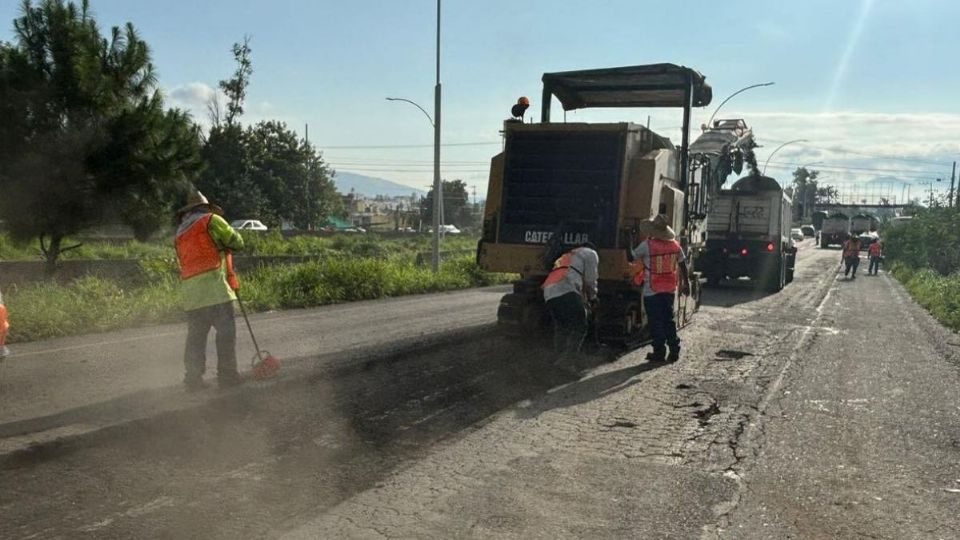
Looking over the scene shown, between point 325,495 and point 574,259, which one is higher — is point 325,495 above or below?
below

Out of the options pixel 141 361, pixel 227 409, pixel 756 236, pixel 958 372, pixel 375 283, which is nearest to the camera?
pixel 227 409

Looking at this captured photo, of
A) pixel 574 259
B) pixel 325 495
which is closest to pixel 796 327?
pixel 574 259

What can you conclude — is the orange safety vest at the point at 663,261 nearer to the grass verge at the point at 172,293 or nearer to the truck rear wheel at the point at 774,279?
the grass verge at the point at 172,293

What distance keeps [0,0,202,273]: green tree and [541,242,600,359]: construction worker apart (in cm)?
832

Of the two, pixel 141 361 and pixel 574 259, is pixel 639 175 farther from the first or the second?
pixel 141 361

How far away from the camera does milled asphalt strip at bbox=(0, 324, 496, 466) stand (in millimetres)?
5465

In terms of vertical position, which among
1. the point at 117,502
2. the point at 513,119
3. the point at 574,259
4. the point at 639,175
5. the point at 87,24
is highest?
the point at 87,24

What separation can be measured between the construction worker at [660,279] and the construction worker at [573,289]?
2.14 feet

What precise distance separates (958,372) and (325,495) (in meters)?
7.67

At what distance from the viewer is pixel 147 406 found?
20.9ft

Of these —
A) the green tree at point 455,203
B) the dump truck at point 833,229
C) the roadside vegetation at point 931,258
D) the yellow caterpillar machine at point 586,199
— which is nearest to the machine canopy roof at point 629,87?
the yellow caterpillar machine at point 586,199

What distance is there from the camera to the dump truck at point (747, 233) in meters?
20.9

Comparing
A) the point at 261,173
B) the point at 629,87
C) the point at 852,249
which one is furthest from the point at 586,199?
the point at 261,173

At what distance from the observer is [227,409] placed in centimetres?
629
